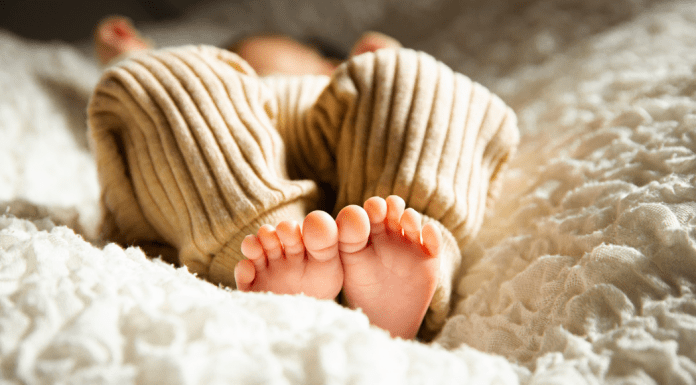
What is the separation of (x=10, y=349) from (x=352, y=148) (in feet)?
1.34

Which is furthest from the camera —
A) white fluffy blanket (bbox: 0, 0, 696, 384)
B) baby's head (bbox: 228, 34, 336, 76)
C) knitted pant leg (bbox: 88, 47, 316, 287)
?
baby's head (bbox: 228, 34, 336, 76)

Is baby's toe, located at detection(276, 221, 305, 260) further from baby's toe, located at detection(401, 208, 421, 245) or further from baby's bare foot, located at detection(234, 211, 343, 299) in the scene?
baby's toe, located at detection(401, 208, 421, 245)

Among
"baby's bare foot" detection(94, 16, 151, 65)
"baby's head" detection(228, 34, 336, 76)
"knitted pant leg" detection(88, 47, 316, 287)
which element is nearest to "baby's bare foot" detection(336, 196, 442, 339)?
"knitted pant leg" detection(88, 47, 316, 287)

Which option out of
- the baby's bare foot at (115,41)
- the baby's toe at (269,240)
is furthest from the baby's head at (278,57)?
the baby's toe at (269,240)

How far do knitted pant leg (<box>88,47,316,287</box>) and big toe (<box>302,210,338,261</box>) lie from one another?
11 cm

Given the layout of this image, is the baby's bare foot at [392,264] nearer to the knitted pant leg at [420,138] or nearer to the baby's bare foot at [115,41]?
the knitted pant leg at [420,138]

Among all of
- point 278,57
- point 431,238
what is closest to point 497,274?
point 431,238

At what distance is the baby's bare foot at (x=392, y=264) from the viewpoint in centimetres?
46

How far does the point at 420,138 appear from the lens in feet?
1.84

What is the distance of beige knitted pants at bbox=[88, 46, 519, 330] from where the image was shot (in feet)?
1.77

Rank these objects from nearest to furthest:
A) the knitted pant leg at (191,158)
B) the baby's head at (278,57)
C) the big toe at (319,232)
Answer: the big toe at (319,232) < the knitted pant leg at (191,158) < the baby's head at (278,57)

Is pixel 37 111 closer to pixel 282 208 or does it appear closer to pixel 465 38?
pixel 282 208

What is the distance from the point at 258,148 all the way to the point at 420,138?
21 cm

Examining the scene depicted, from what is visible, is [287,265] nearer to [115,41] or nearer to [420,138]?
[420,138]
